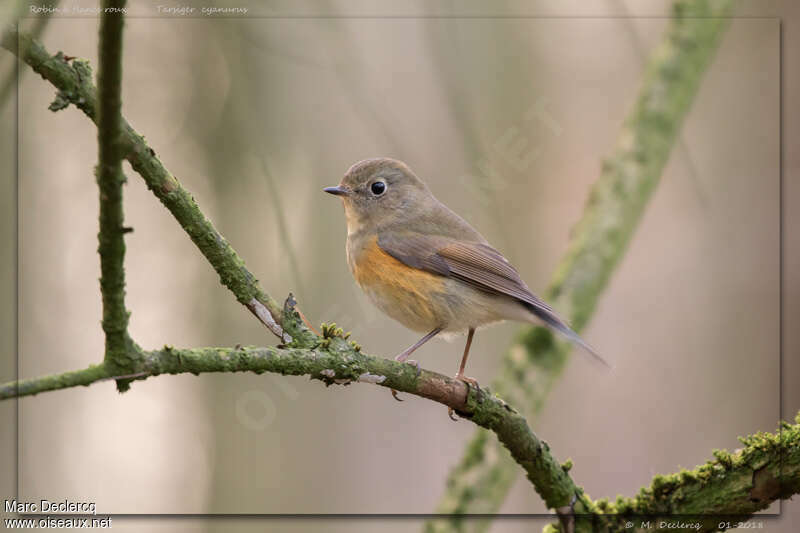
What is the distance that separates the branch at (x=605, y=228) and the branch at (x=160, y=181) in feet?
4.99

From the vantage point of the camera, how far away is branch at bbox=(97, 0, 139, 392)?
3.78ft

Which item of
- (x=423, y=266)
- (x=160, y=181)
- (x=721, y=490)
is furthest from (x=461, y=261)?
(x=160, y=181)

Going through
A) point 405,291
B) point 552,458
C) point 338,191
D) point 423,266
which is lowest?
point 552,458

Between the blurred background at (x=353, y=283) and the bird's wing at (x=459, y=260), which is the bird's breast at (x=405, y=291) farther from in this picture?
the blurred background at (x=353, y=283)

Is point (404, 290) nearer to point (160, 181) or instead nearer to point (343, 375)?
point (343, 375)

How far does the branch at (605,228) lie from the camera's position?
3217mm

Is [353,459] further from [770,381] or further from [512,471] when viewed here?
[770,381]

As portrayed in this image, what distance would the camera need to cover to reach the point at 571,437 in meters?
5.26

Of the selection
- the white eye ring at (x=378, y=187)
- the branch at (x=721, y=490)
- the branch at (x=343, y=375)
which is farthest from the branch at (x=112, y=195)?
the white eye ring at (x=378, y=187)

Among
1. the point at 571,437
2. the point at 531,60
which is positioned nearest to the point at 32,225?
the point at 531,60

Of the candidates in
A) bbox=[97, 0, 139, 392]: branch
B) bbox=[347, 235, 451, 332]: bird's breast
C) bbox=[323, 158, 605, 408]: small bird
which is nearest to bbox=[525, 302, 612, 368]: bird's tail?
bbox=[323, 158, 605, 408]: small bird

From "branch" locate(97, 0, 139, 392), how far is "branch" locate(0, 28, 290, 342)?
298 mm

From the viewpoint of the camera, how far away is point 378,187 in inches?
145

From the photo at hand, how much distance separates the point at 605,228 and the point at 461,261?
2.45 ft
